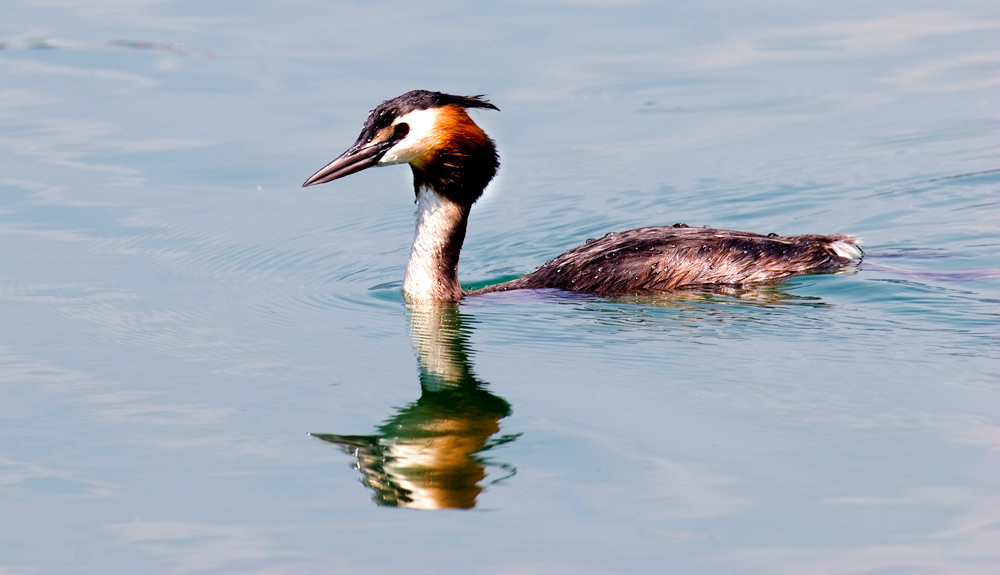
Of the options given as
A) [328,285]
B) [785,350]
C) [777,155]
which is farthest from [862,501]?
[777,155]

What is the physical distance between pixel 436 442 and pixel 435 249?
11.6ft

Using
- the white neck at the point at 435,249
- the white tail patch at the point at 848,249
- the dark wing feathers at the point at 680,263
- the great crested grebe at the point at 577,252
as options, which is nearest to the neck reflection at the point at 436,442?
the white neck at the point at 435,249

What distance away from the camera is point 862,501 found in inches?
281

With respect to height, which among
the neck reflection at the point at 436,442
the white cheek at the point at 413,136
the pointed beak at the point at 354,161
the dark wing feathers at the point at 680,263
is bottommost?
the neck reflection at the point at 436,442

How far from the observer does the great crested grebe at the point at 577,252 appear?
11.2 meters

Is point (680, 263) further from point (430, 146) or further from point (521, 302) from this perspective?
point (430, 146)

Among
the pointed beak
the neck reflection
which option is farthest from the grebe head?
the neck reflection

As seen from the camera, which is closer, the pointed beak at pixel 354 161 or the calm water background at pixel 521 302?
the calm water background at pixel 521 302

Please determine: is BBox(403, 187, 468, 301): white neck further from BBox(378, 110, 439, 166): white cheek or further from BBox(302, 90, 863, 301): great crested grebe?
BBox(378, 110, 439, 166): white cheek

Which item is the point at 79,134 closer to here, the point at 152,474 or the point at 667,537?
the point at 152,474

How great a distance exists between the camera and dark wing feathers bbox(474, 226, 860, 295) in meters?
11.5

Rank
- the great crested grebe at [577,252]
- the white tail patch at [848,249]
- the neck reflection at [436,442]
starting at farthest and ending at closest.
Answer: the white tail patch at [848,249]
the great crested grebe at [577,252]
the neck reflection at [436,442]

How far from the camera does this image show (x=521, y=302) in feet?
37.3

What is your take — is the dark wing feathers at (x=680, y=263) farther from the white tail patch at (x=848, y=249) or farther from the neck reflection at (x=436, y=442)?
the neck reflection at (x=436, y=442)
